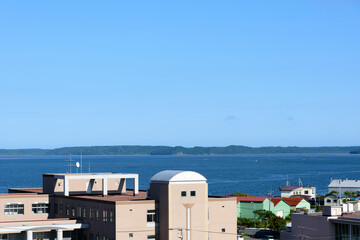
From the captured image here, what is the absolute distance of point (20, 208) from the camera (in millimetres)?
53438

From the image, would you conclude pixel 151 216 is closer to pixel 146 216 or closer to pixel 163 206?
pixel 146 216

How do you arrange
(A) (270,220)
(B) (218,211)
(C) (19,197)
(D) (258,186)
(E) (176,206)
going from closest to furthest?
(E) (176,206)
(B) (218,211)
(C) (19,197)
(A) (270,220)
(D) (258,186)

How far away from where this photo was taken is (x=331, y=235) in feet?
147

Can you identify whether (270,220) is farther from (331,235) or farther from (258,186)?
(258,186)

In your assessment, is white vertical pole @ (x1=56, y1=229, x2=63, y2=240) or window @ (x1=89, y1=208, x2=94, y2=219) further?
window @ (x1=89, y1=208, x2=94, y2=219)

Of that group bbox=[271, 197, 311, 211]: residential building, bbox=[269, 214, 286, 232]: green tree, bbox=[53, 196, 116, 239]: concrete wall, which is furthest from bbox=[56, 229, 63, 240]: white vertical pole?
bbox=[271, 197, 311, 211]: residential building

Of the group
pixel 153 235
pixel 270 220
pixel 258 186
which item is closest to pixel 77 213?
pixel 153 235

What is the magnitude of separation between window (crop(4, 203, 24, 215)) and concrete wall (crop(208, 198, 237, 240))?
57.8 ft

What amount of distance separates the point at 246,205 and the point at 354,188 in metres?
55.1

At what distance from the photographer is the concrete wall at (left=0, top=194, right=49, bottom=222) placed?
173ft

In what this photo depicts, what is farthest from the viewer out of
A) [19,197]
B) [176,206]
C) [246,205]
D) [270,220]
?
[246,205]

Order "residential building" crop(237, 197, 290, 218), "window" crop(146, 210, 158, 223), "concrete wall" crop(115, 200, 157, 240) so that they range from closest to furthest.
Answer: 1. "concrete wall" crop(115, 200, 157, 240)
2. "window" crop(146, 210, 158, 223)
3. "residential building" crop(237, 197, 290, 218)

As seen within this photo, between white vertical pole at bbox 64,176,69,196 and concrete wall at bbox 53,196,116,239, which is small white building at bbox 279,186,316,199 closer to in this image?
white vertical pole at bbox 64,176,69,196

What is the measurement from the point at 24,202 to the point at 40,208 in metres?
1.72
